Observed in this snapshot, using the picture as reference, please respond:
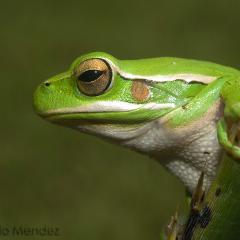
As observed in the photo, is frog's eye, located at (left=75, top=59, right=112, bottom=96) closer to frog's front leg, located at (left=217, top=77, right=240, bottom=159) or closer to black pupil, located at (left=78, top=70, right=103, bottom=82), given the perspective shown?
black pupil, located at (left=78, top=70, right=103, bottom=82)

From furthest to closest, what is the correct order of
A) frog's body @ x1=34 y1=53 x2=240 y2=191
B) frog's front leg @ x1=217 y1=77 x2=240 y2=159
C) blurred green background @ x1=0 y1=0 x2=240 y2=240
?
blurred green background @ x1=0 y1=0 x2=240 y2=240 < frog's body @ x1=34 y1=53 x2=240 y2=191 < frog's front leg @ x1=217 y1=77 x2=240 y2=159

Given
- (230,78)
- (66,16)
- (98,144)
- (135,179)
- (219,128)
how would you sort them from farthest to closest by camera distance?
(66,16) → (98,144) → (135,179) → (230,78) → (219,128)

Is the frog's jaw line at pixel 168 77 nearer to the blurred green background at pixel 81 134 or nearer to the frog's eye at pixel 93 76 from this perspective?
the frog's eye at pixel 93 76

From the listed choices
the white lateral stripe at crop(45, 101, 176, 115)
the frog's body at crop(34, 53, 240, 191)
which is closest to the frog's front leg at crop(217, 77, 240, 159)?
the frog's body at crop(34, 53, 240, 191)

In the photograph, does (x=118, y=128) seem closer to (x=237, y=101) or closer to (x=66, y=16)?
(x=237, y=101)

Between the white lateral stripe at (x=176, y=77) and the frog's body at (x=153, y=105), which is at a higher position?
the white lateral stripe at (x=176, y=77)

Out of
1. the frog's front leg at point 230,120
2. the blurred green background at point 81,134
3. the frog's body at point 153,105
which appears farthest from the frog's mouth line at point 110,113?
the blurred green background at point 81,134

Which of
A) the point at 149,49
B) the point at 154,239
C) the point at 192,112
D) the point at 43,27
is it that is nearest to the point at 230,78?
the point at 192,112
